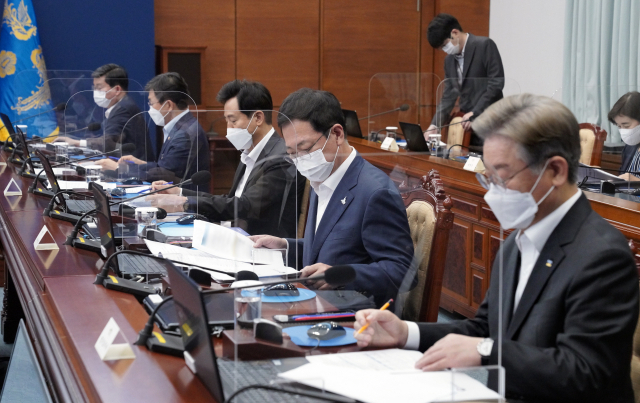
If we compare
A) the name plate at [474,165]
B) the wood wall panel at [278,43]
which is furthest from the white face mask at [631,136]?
the wood wall panel at [278,43]

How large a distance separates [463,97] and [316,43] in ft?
8.34

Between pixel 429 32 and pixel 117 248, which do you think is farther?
pixel 429 32

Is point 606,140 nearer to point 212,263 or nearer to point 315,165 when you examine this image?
point 315,165

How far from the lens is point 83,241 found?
2.51 meters

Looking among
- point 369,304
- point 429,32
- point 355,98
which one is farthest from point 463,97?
point 369,304

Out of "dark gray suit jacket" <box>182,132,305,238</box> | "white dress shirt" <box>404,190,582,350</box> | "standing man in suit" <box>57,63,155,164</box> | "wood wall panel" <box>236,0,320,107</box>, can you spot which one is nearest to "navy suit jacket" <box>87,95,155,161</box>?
"standing man in suit" <box>57,63,155,164</box>

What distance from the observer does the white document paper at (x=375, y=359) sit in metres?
1.28

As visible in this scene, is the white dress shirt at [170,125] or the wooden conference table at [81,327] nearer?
the wooden conference table at [81,327]

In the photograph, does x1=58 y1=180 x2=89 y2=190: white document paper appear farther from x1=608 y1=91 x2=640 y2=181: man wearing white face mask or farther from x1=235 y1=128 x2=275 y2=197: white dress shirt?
x1=608 y1=91 x2=640 y2=181: man wearing white face mask

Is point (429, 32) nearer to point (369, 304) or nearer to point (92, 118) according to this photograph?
point (92, 118)

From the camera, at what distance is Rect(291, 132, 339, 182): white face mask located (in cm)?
222

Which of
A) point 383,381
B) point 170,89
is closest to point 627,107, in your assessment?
point 170,89

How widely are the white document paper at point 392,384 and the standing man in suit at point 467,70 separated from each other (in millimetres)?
4327

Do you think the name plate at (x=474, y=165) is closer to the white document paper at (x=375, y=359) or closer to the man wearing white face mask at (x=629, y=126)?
the man wearing white face mask at (x=629, y=126)
